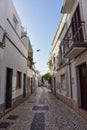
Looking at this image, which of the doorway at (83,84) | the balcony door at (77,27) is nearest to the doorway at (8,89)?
the doorway at (83,84)

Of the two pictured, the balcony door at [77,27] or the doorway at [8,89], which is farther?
the doorway at [8,89]

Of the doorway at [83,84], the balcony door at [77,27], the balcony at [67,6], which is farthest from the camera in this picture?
the balcony at [67,6]

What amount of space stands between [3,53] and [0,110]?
250 cm

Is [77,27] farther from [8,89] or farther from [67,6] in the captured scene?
[8,89]

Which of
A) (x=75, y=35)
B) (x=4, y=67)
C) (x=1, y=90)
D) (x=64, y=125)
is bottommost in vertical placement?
(x=64, y=125)

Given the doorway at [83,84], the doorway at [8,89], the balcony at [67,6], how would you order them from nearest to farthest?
1. the doorway at [83,84]
2. the balcony at [67,6]
3. the doorway at [8,89]

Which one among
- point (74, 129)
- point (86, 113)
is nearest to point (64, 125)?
point (74, 129)

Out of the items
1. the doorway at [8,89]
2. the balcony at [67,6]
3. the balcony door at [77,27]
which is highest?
the balcony at [67,6]

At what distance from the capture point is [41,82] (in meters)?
62.5

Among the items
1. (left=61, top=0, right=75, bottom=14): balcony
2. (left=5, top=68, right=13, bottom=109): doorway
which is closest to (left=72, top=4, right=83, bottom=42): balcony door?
(left=61, top=0, right=75, bottom=14): balcony

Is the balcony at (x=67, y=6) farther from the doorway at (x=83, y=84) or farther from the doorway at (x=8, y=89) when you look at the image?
the doorway at (x=8, y=89)

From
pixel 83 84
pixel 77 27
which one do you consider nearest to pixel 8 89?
pixel 83 84

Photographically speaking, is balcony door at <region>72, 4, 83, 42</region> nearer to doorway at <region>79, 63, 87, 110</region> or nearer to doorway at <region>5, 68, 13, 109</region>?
doorway at <region>79, 63, 87, 110</region>

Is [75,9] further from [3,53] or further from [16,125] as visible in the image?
[16,125]
